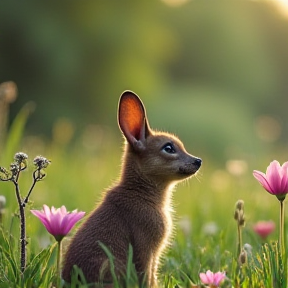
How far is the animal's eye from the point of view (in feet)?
13.9

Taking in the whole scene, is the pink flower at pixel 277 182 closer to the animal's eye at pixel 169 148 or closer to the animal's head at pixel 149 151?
the animal's head at pixel 149 151

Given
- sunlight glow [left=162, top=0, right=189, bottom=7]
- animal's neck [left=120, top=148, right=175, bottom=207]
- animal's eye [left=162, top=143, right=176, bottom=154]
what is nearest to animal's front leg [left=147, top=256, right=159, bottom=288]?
animal's neck [left=120, top=148, right=175, bottom=207]

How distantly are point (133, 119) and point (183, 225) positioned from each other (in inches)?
46.3

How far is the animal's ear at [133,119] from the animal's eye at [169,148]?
0.39 ft

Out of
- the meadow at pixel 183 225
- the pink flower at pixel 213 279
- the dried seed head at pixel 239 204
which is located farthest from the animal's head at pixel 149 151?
the pink flower at pixel 213 279

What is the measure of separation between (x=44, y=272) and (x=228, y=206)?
3.25 metres

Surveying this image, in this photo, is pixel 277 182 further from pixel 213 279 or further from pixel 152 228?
pixel 152 228

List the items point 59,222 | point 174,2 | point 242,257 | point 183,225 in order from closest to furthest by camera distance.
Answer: point 59,222 → point 242,257 → point 183,225 → point 174,2

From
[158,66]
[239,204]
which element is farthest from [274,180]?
[158,66]

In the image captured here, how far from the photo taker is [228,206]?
6.26 meters

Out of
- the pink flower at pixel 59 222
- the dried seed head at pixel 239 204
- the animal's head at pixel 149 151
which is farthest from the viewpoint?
the animal's head at pixel 149 151

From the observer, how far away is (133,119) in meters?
4.18

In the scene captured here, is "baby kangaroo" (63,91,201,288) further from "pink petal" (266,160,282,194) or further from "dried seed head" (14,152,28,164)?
"pink petal" (266,160,282,194)

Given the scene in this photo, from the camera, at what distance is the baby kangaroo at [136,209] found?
340 centimetres
